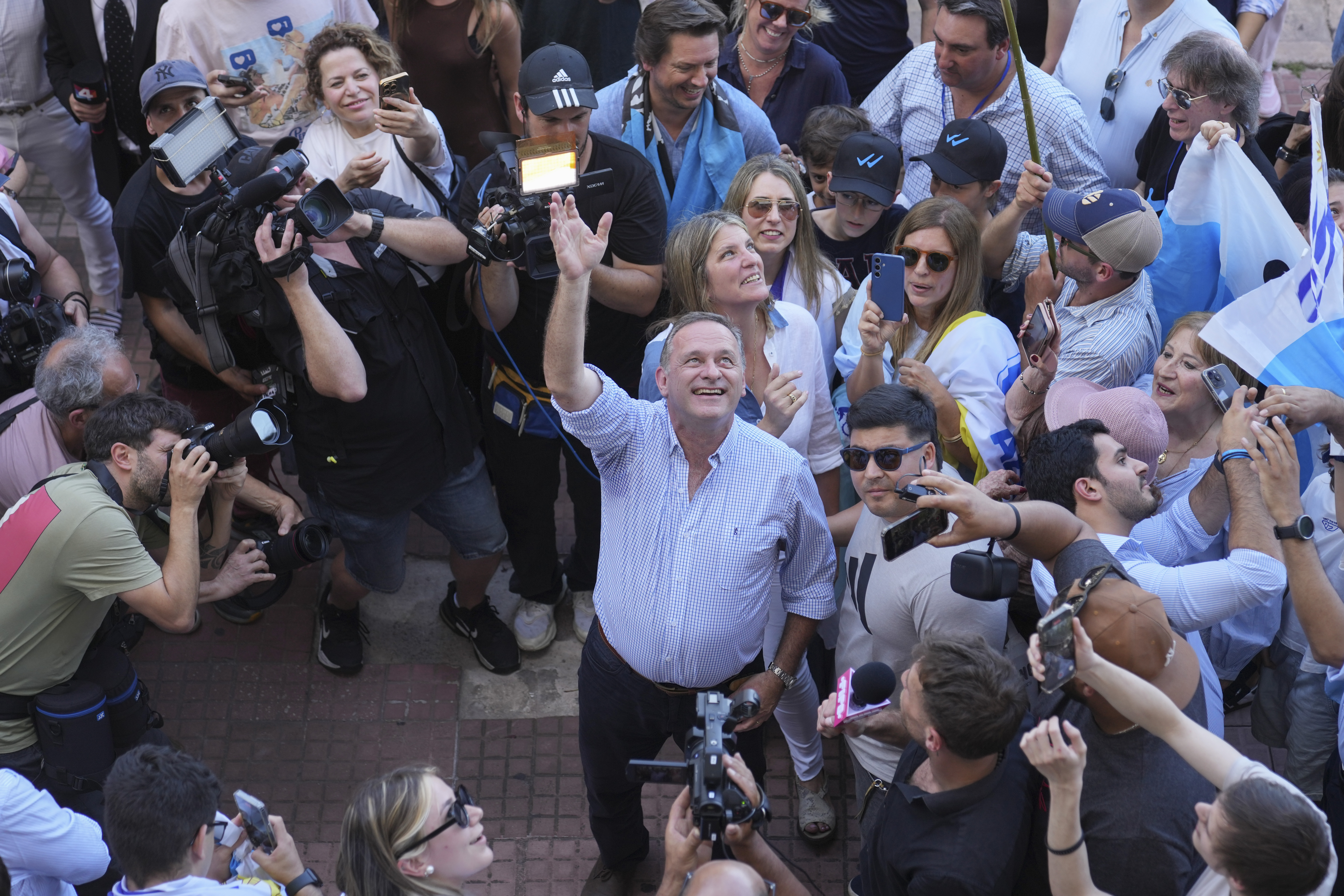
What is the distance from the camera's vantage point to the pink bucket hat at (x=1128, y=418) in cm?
341

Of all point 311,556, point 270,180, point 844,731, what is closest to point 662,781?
point 844,731

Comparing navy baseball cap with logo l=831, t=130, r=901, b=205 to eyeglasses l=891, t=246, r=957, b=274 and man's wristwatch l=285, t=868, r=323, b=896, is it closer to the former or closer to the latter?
eyeglasses l=891, t=246, r=957, b=274

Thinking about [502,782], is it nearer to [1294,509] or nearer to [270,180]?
[270,180]

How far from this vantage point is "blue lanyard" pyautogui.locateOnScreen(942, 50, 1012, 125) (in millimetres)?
4879

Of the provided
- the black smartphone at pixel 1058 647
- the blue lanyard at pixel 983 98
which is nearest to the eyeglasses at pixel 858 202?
the blue lanyard at pixel 983 98

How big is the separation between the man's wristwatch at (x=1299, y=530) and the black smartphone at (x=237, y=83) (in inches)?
158

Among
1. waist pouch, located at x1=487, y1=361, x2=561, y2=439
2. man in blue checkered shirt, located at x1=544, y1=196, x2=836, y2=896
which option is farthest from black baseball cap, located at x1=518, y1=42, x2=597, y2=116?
waist pouch, located at x1=487, y1=361, x2=561, y2=439

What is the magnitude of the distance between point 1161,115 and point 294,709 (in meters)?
4.37

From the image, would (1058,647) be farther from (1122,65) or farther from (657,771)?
(1122,65)

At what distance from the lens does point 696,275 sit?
4.02m

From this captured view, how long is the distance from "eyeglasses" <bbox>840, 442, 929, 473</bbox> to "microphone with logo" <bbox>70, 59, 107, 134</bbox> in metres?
3.98

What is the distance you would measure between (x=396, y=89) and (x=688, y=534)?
2098 millimetres

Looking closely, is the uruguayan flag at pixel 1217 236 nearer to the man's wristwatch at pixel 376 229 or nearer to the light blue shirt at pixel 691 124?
the light blue shirt at pixel 691 124

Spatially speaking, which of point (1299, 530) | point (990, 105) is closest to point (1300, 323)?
point (1299, 530)
